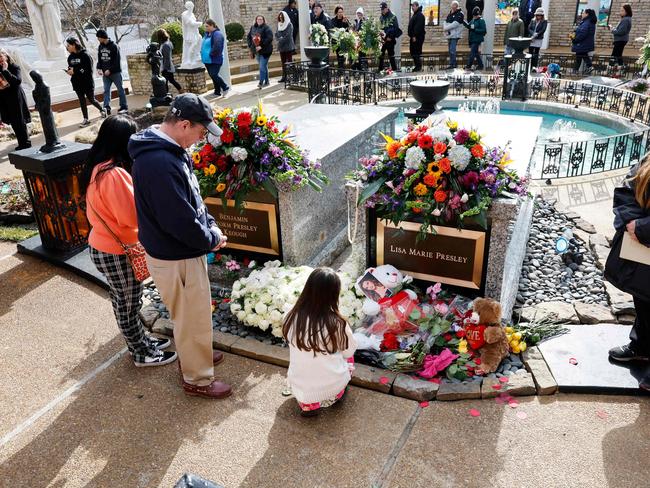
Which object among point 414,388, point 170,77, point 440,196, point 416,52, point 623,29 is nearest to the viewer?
point 414,388

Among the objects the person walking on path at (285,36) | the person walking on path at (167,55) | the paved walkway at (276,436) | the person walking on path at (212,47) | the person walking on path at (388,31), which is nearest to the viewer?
the paved walkway at (276,436)

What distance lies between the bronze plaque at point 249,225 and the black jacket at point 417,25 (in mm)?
13349

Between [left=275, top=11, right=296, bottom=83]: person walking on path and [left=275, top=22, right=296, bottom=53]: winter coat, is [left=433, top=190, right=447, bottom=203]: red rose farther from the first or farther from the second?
[left=275, top=22, right=296, bottom=53]: winter coat

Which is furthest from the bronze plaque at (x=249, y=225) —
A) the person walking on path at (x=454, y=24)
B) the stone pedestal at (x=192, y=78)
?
the person walking on path at (x=454, y=24)

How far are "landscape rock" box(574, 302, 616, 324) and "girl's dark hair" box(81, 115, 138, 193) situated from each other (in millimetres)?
3614

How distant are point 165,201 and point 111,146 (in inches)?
29.0

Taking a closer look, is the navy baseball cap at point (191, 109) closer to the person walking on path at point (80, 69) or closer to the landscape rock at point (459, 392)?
the landscape rock at point (459, 392)

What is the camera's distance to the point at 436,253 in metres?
4.29

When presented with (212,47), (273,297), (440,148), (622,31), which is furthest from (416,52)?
(273,297)

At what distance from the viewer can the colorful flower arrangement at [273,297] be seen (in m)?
4.25

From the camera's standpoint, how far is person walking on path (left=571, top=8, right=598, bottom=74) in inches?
581

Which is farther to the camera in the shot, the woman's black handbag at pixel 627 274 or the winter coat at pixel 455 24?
the winter coat at pixel 455 24

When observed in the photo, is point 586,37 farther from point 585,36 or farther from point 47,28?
point 47,28

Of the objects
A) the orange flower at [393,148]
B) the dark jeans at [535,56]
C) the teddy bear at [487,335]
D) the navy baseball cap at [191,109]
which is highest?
the navy baseball cap at [191,109]
